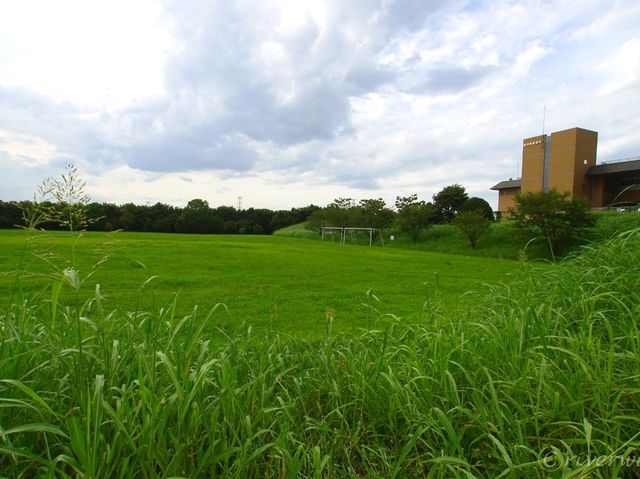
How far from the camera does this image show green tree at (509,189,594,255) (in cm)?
2036

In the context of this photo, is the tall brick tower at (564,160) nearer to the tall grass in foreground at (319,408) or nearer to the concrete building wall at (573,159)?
the concrete building wall at (573,159)

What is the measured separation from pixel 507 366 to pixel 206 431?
169 cm

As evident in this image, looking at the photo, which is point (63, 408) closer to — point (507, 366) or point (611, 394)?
point (507, 366)

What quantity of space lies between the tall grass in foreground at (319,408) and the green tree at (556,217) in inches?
816

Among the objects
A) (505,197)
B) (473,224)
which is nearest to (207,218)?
(473,224)

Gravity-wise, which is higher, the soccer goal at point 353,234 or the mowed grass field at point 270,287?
the soccer goal at point 353,234

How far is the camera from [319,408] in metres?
2.15

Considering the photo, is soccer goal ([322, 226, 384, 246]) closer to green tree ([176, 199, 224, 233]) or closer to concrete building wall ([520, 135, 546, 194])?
concrete building wall ([520, 135, 546, 194])

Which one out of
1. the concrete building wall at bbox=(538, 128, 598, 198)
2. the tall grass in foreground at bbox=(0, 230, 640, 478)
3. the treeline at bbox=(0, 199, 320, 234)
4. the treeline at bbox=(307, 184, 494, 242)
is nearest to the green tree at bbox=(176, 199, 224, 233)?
the treeline at bbox=(0, 199, 320, 234)

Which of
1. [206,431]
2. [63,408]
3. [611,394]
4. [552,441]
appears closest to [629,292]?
[611,394]

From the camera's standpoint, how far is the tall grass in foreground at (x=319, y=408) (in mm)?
1503

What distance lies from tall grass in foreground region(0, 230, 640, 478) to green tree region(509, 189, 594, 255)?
68.0 feet

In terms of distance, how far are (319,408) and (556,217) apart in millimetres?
22595

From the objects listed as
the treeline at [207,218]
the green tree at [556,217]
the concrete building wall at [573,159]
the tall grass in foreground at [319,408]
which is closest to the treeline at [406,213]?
the green tree at [556,217]
